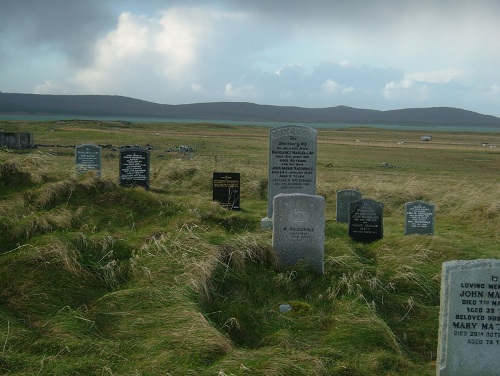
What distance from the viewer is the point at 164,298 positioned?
7.51 meters

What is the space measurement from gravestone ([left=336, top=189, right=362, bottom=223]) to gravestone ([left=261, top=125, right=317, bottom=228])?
4.90 feet

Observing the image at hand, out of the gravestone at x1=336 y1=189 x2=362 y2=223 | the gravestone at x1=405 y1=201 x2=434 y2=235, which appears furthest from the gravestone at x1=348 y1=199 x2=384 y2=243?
the gravestone at x1=336 y1=189 x2=362 y2=223

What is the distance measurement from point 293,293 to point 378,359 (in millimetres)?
2392

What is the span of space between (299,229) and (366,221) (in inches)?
128

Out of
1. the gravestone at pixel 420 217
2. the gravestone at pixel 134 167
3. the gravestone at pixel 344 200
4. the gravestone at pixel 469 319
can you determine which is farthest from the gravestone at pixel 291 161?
the gravestone at pixel 469 319

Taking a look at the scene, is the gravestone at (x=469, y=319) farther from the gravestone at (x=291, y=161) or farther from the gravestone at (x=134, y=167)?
the gravestone at (x=134, y=167)

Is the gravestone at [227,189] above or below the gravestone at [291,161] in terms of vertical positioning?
below

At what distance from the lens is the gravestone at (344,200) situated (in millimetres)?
14891

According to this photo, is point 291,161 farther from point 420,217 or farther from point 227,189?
point 420,217

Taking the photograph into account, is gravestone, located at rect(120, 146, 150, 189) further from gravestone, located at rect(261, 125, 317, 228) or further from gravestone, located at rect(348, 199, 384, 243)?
gravestone, located at rect(348, 199, 384, 243)

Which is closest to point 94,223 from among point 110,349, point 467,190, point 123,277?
point 123,277

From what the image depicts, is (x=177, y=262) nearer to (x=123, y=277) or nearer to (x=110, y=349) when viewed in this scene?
(x=123, y=277)

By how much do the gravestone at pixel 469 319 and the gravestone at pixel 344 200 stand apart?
884 cm

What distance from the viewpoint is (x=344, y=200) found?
15.0 meters
